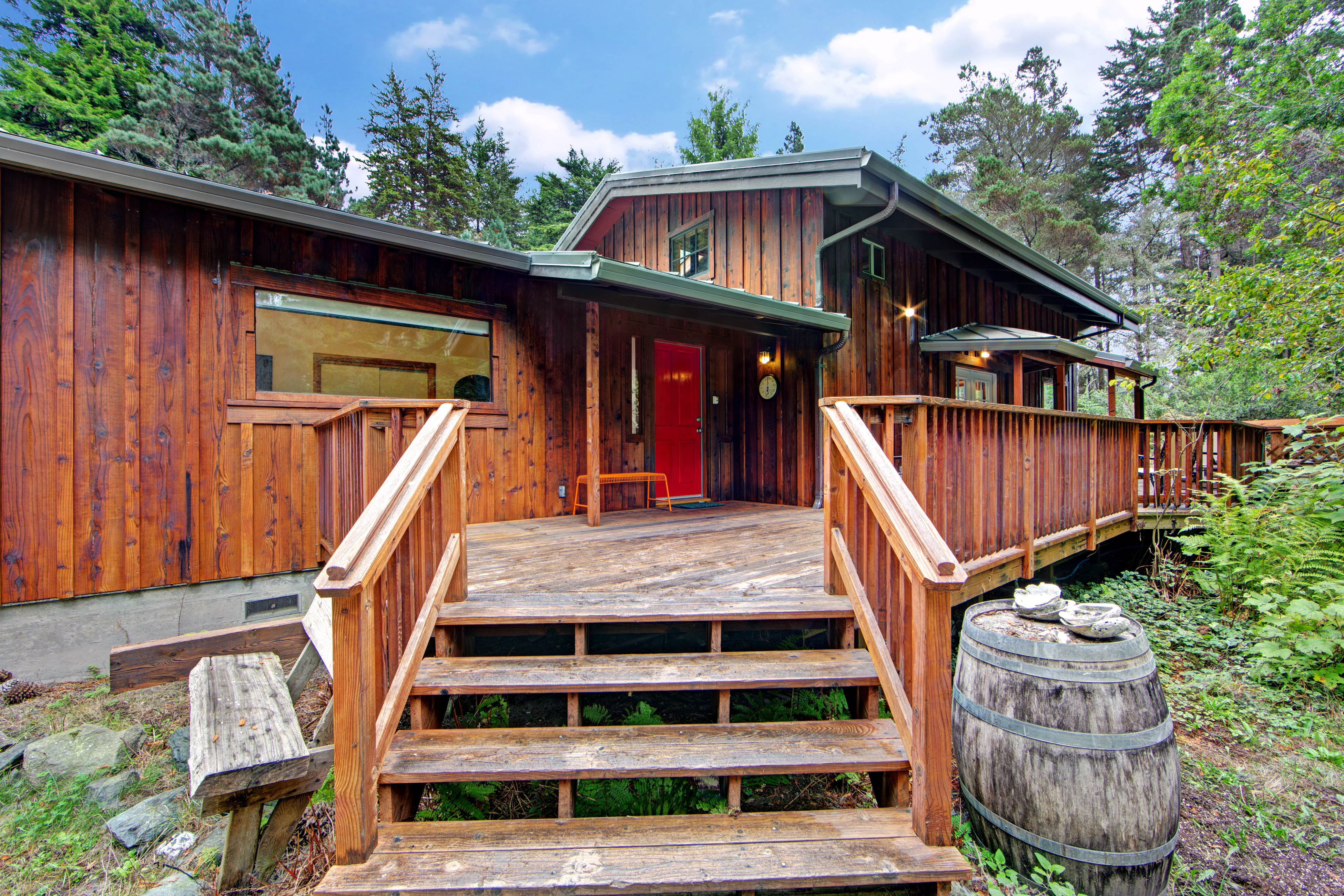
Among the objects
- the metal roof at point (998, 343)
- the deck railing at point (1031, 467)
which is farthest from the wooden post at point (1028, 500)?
the metal roof at point (998, 343)

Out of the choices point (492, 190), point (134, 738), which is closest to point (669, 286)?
point (134, 738)

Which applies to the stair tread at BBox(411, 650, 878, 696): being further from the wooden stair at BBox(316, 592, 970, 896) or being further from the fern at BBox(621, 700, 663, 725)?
the fern at BBox(621, 700, 663, 725)

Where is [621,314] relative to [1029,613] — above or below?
above

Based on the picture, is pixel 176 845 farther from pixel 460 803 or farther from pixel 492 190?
pixel 492 190

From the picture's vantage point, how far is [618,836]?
5.21 ft

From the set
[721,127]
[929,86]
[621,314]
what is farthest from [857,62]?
[621,314]

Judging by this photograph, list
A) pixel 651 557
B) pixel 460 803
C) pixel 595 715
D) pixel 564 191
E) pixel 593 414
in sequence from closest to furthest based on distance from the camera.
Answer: pixel 460 803 → pixel 595 715 → pixel 651 557 → pixel 593 414 → pixel 564 191

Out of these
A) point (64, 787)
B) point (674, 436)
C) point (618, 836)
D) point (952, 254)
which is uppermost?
point (952, 254)

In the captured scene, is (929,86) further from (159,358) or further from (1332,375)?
(159,358)

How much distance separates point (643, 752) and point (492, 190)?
63.0 feet

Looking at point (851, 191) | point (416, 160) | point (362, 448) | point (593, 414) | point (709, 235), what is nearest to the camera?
point (362, 448)

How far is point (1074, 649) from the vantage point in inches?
66.8

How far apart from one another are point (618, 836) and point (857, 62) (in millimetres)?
44143

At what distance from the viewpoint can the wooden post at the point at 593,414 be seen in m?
4.50
